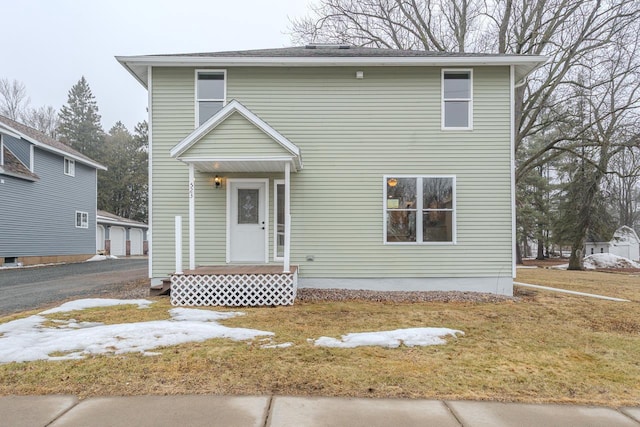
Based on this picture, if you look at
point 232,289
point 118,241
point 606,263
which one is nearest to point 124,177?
point 118,241

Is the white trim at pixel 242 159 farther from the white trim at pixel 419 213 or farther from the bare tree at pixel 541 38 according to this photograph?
the bare tree at pixel 541 38

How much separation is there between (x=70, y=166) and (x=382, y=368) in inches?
833

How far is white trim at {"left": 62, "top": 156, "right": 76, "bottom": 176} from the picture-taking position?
1870 cm

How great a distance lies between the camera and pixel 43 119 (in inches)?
1529

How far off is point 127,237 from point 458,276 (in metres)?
27.8

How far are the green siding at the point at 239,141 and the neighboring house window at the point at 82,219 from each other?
16.6 metres

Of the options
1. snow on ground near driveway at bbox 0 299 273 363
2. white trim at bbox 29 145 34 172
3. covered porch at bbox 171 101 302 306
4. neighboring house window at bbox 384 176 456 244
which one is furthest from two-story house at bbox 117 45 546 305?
white trim at bbox 29 145 34 172

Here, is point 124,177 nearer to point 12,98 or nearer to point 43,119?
point 43,119

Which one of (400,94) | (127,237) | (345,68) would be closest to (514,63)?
(400,94)

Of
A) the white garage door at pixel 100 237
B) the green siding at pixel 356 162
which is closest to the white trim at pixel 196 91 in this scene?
the green siding at pixel 356 162

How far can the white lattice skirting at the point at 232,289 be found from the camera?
6.89 meters

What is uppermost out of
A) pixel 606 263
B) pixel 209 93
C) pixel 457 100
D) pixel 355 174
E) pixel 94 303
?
pixel 209 93

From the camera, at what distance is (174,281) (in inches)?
271

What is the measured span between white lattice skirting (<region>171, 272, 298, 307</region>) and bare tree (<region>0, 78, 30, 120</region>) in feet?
125
